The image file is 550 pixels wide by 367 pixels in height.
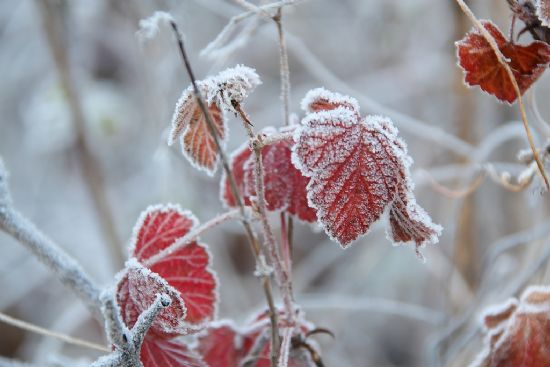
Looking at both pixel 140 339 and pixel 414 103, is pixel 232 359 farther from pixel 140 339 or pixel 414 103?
pixel 414 103

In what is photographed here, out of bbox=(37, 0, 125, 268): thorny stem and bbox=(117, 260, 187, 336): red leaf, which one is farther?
bbox=(37, 0, 125, 268): thorny stem

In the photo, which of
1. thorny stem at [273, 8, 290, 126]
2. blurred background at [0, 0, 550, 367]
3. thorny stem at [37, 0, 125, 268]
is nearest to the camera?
thorny stem at [273, 8, 290, 126]

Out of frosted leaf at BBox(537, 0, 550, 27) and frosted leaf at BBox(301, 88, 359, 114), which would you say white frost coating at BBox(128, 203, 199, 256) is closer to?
frosted leaf at BBox(301, 88, 359, 114)

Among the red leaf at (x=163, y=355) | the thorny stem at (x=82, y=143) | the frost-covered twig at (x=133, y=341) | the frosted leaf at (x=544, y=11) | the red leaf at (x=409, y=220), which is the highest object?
the thorny stem at (x=82, y=143)

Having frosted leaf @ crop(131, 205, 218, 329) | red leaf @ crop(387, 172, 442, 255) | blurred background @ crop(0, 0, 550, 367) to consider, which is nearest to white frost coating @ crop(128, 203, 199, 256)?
frosted leaf @ crop(131, 205, 218, 329)

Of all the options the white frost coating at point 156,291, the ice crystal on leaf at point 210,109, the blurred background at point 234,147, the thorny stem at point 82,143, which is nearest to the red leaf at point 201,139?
the ice crystal on leaf at point 210,109

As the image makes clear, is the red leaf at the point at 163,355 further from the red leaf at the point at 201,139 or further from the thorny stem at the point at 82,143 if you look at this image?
the thorny stem at the point at 82,143

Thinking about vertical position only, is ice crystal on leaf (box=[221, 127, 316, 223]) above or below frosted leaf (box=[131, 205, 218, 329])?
above

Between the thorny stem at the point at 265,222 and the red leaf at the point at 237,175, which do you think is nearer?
the thorny stem at the point at 265,222
